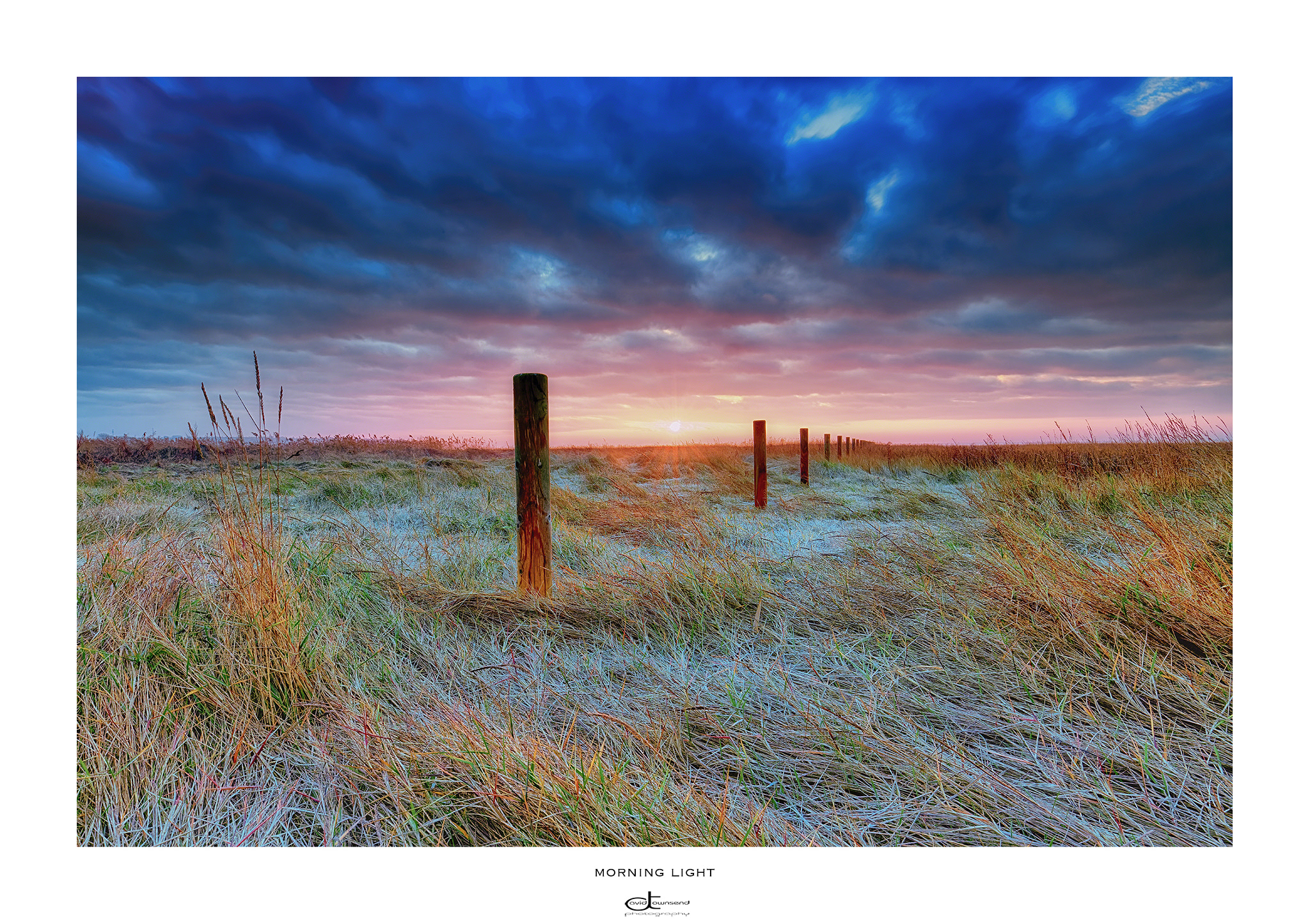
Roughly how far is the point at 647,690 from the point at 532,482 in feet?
4.28

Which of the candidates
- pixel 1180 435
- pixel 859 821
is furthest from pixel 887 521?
pixel 859 821

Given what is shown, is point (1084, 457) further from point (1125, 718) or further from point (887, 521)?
point (1125, 718)

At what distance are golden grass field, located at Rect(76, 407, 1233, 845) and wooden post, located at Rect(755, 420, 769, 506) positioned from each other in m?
2.75

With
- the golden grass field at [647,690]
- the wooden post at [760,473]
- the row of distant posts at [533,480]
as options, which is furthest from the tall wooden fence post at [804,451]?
the row of distant posts at [533,480]

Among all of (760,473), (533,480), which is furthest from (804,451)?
(533,480)

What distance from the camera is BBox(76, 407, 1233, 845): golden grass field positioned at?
130cm

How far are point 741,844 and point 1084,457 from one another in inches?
344

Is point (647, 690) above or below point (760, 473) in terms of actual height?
below

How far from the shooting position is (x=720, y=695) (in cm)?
192

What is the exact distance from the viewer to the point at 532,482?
2756 mm
